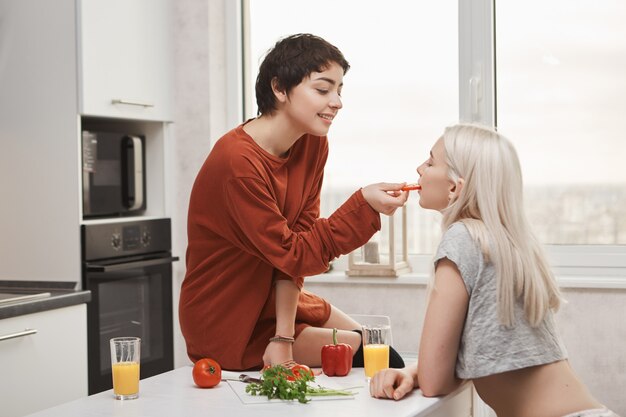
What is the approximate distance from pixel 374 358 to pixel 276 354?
259 millimetres

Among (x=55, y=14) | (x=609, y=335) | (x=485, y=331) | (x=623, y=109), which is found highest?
(x=55, y=14)

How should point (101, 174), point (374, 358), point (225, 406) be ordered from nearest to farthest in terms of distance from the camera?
point (225, 406) < point (374, 358) < point (101, 174)

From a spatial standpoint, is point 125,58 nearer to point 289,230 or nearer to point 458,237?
point 289,230

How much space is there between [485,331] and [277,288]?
0.62 meters

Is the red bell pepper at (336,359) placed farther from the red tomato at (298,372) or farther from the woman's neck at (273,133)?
the woman's neck at (273,133)

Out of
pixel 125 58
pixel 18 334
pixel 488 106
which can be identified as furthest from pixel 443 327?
pixel 125 58

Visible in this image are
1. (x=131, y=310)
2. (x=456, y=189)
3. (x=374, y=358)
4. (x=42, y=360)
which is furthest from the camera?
(x=131, y=310)

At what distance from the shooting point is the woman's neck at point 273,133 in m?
2.28

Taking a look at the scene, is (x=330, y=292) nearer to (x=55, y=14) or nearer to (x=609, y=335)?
(x=609, y=335)

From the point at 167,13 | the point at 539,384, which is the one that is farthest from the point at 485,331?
the point at 167,13

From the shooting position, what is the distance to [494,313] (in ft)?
5.98

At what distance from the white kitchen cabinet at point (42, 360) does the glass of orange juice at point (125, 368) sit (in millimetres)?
708

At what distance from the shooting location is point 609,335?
10.6ft

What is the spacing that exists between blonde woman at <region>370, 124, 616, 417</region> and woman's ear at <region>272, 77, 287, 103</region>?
1.84 feet
